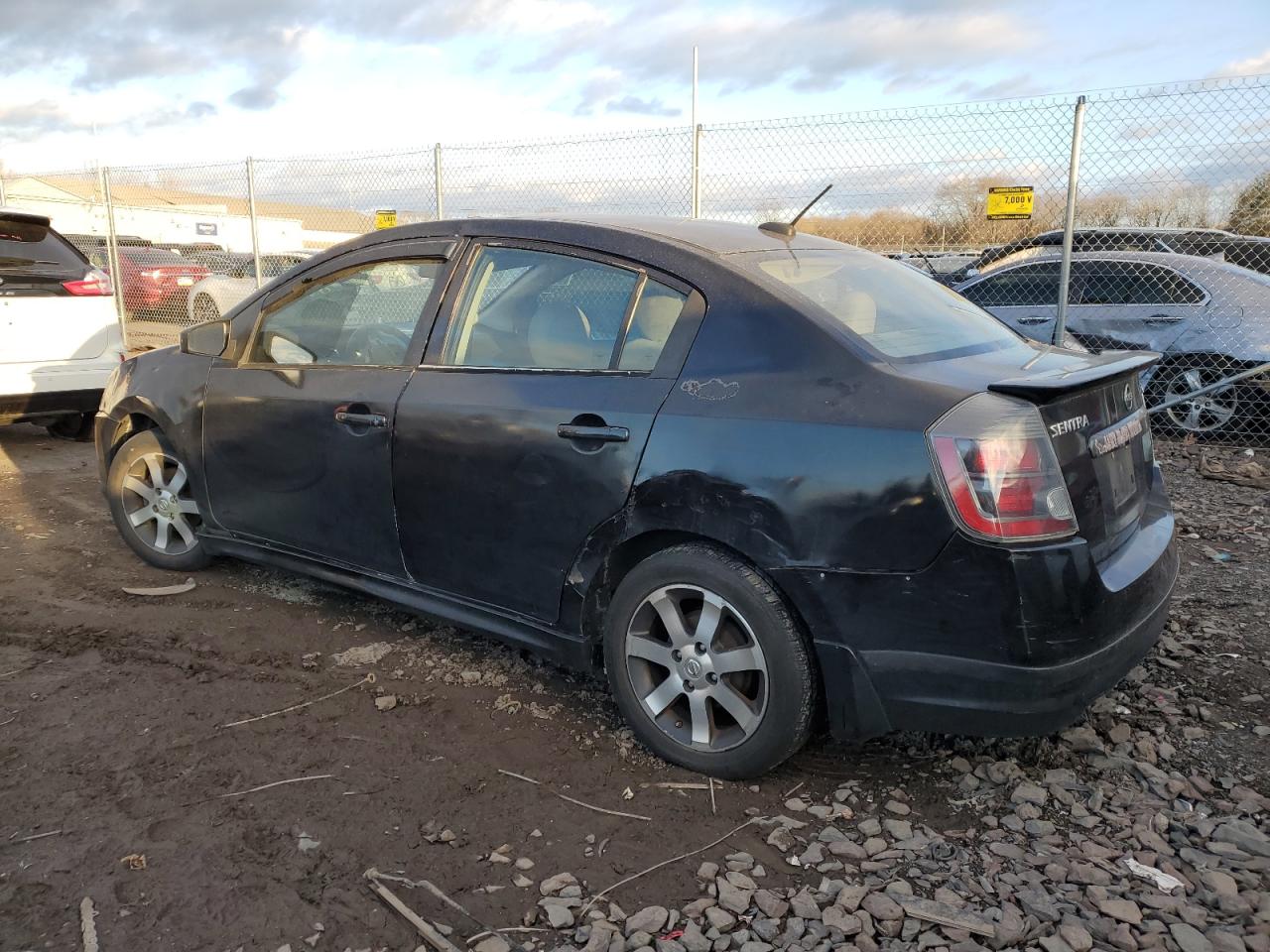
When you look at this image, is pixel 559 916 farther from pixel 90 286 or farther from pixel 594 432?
pixel 90 286

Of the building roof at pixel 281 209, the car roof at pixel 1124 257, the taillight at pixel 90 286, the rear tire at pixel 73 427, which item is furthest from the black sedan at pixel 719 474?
the building roof at pixel 281 209

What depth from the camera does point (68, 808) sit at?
9.01 feet

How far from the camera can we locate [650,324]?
9.95 feet

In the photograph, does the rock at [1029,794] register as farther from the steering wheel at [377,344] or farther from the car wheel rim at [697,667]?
the steering wheel at [377,344]

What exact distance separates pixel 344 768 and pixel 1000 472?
215 centimetres

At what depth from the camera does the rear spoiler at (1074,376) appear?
2.48m

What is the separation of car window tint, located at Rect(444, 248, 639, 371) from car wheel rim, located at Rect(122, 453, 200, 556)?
197 centimetres

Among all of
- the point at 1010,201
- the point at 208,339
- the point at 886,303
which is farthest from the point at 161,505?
the point at 1010,201

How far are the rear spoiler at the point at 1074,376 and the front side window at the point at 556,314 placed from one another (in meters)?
1.03

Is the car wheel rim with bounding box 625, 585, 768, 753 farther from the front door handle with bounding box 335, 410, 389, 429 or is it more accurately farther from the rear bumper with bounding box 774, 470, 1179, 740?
the front door handle with bounding box 335, 410, 389, 429

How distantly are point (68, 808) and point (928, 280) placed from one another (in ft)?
11.3

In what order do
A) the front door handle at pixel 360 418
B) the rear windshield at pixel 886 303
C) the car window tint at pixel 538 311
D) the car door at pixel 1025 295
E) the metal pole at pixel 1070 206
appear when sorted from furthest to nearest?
the car door at pixel 1025 295
the metal pole at pixel 1070 206
the front door handle at pixel 360 418
the car window tint at pixel 538 311
the rear windshield at pixel 886 303

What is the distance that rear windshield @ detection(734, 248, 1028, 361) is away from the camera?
2908 mm

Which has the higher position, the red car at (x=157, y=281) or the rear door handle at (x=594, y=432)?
the red car at (x=157, y=281)
